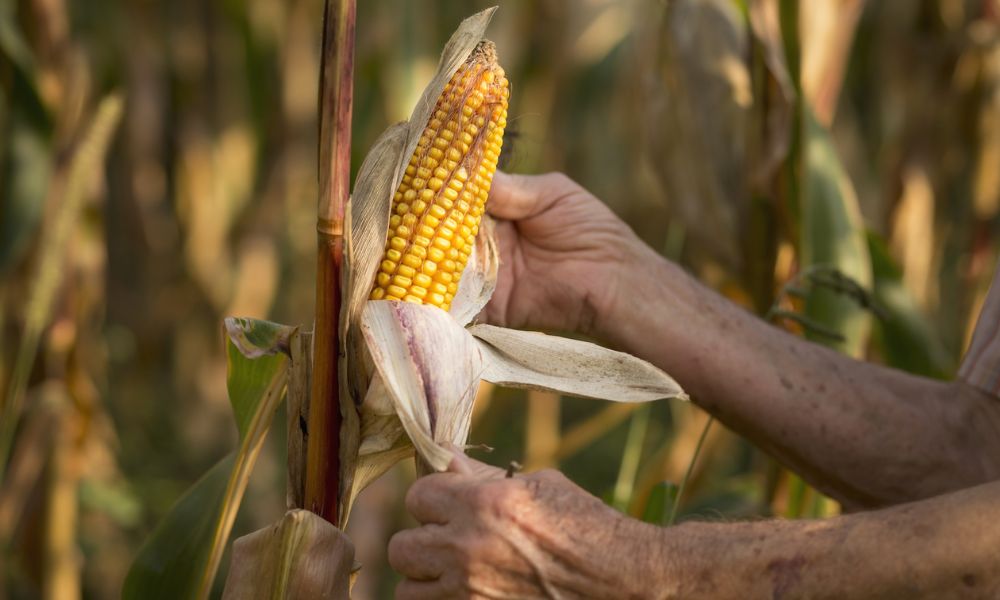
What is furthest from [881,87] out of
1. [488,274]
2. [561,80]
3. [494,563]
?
[494,563]

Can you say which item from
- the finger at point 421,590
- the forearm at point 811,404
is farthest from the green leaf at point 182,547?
the forearm at point 811,404

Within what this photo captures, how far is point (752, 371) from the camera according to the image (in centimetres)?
137

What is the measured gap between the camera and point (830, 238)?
162cm

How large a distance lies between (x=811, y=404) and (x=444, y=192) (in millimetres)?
629

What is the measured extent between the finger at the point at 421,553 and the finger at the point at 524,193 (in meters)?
0.49

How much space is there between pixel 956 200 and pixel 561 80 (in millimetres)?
1478

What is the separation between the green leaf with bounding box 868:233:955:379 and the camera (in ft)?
5.79

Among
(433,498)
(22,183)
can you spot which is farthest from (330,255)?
(22,183)

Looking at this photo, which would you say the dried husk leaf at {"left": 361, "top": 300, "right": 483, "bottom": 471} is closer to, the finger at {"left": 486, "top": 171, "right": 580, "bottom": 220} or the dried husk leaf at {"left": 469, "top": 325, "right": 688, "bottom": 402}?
the dried husk leaf at {"left": 469, "top": 325, "right": 688, "bottom": 402}

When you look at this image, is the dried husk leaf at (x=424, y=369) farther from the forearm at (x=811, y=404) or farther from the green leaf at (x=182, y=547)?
the forearm at (x=811, y=404)

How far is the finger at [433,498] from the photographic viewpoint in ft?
2.90

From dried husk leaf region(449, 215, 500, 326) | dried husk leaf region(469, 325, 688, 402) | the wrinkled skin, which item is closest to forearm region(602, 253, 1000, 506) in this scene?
the wrinkled skin

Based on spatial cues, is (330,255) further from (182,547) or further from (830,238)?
(830,238)

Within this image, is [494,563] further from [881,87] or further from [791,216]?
[881,87]
